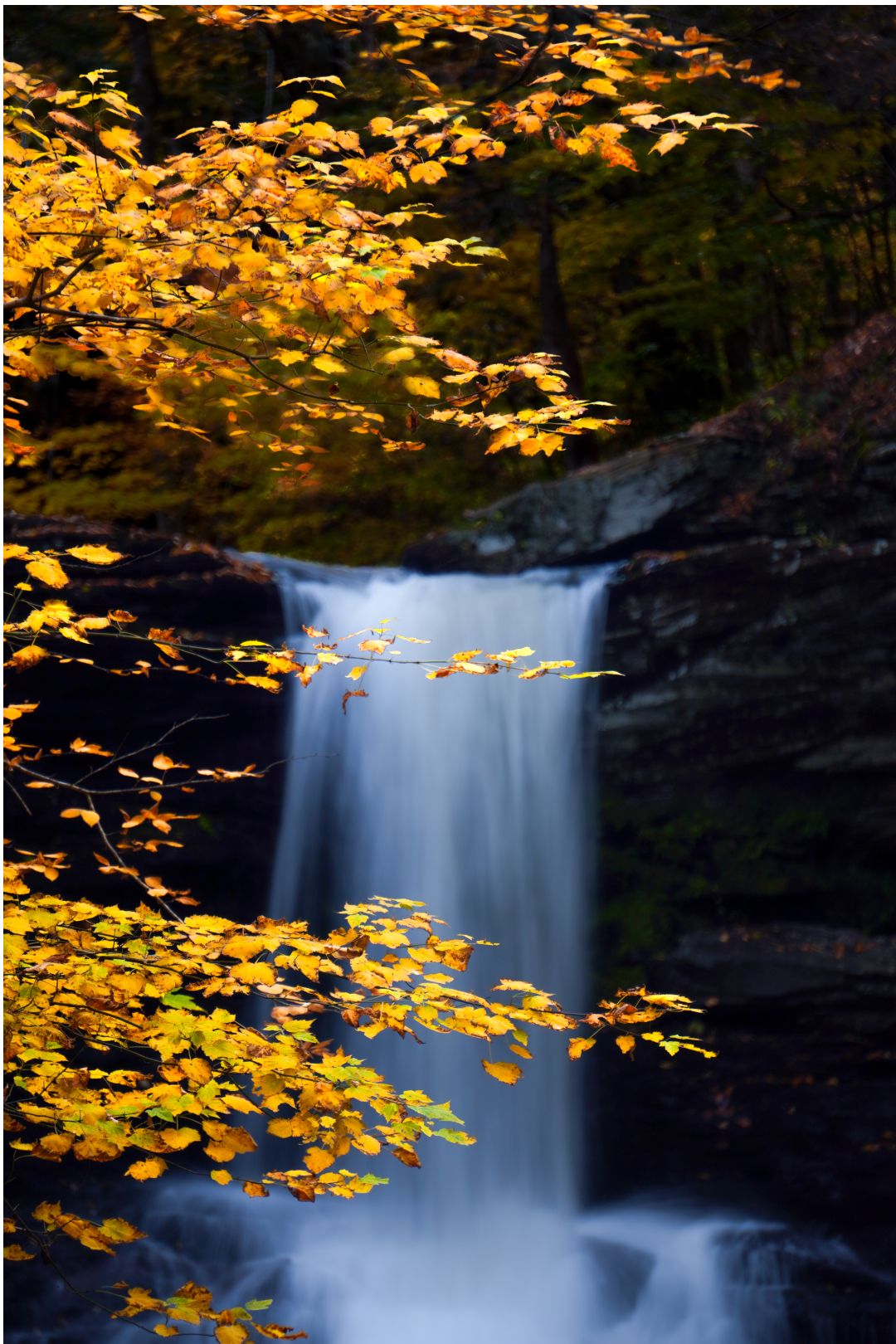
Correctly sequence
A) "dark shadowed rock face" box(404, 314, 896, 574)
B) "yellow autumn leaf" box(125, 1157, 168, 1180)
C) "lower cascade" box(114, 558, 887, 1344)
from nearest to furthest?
"yellow autumn leaf" box(125, 1157, 168, 1180) → "lower cascade" box(114, 558, 887, 1344) → "dark shadowed rock face" box(404, 314, 896, 574)

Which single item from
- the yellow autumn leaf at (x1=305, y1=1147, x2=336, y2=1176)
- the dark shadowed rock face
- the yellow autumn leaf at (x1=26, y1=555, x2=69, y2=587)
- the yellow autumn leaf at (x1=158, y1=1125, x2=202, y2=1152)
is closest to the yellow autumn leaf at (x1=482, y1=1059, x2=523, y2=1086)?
the yellow autumn leaf at (x1=305, y1=1147, x2=336, y2=1176)

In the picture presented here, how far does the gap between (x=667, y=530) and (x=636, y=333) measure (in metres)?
5.32

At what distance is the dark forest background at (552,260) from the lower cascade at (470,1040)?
2.24 m

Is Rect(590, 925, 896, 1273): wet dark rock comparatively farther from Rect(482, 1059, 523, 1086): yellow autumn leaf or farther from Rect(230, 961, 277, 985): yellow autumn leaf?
Rect(230, 961, 277, 985): yellow autumn leaf

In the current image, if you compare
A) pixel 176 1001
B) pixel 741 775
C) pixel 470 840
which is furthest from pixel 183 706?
pixel 176 1001

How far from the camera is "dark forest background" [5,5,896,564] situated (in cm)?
866

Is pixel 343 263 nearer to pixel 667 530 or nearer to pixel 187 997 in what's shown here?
pixel 187 997

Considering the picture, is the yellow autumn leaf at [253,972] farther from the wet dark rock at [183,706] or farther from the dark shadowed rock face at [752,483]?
the dark shadowed rock face at [752,483]

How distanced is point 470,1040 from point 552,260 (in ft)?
27.2

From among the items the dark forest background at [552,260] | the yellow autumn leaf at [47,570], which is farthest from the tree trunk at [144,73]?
the yellow autumn leaf at [47,570]

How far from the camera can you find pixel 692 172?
955 cm

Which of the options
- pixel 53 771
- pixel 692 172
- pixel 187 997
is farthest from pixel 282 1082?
pixel 692 172

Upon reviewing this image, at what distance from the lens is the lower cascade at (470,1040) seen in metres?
6.89

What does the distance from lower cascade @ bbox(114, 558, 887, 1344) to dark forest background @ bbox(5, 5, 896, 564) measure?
88.1 inches
